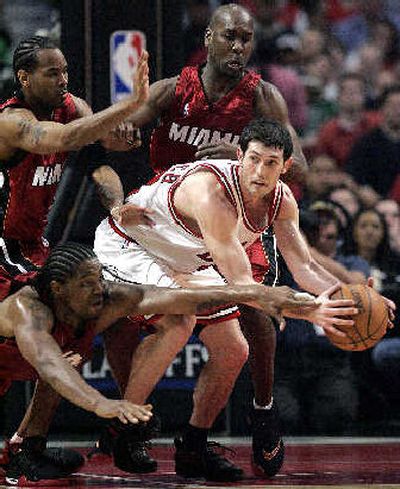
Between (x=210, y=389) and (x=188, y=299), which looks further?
(x=210, y=389)

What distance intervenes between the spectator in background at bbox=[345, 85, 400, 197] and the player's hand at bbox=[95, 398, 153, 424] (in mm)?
3938

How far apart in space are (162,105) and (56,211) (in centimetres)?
152

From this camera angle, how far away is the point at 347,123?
829 centimetres

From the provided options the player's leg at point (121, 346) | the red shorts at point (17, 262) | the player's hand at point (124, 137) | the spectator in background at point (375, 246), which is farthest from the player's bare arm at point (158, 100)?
the spectator in background at point (375, 246)

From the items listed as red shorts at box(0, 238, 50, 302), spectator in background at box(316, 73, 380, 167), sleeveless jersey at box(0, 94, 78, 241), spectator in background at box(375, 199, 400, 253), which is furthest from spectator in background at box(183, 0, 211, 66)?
red shorts at box(0, 238, 50, 302)

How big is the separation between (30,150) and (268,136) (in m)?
0.93

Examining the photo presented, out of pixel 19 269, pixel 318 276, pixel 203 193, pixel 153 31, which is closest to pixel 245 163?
pixel 203 193

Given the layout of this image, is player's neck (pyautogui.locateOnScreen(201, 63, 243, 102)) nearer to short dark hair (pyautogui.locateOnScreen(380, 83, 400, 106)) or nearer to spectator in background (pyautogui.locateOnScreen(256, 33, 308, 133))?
spectator in background (pyautogui.locateOnScreen(256, 33, 308, 133))

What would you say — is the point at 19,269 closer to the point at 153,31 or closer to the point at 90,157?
the point at 90,157

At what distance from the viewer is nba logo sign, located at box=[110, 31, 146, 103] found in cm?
706

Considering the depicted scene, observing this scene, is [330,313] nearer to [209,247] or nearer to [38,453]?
[209,247]

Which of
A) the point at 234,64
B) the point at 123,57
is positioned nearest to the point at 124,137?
the point at 234,64

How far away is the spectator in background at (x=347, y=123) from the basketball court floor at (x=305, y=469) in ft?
6.47

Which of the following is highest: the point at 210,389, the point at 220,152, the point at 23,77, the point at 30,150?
the point at 23,77
